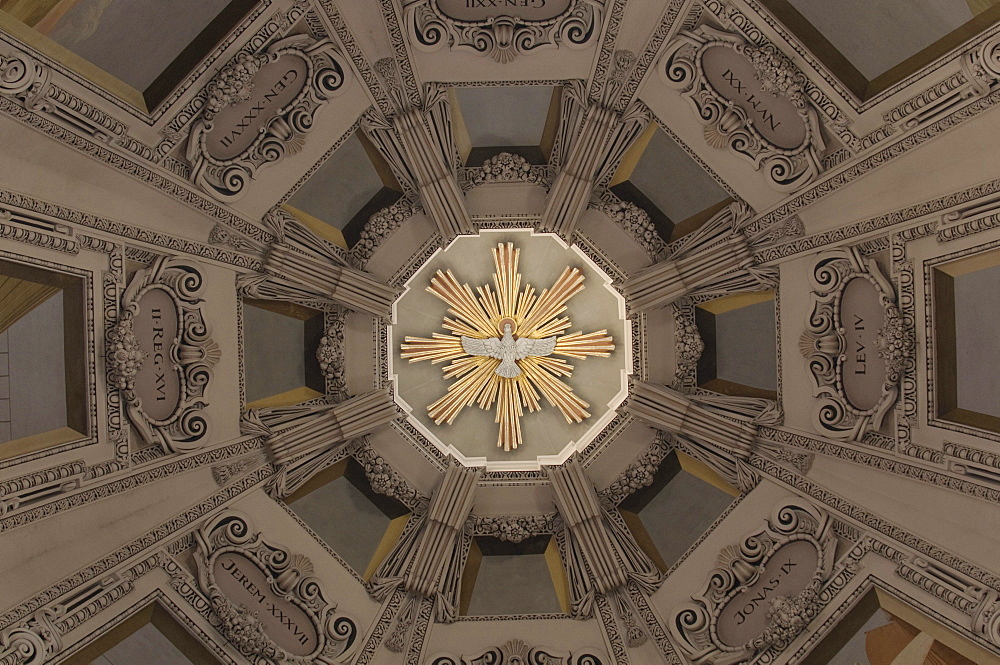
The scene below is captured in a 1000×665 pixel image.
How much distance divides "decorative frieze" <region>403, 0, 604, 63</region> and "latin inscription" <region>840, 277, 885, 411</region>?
15.0 ft

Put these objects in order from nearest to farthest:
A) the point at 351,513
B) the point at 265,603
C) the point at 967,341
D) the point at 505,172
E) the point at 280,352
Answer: the point at 967,341, the point at 265,603, the point at 280,352, the point at 351,513, the point at 505,172

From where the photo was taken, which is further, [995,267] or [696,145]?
[696,145]

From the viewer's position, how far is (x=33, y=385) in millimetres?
8977

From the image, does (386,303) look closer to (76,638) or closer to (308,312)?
(308,312)

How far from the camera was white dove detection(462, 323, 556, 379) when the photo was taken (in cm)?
1337

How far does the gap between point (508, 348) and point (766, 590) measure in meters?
5.18

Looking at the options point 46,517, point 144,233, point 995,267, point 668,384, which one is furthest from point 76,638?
point 995,267

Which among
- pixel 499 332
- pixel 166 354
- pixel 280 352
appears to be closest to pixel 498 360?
pixel 499 332

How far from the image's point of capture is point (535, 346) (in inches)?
531

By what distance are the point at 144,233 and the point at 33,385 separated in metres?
2.14

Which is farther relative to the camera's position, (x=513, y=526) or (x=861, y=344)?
(x=513, y=526)

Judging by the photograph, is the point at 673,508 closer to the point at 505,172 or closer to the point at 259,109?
the point at 505,172

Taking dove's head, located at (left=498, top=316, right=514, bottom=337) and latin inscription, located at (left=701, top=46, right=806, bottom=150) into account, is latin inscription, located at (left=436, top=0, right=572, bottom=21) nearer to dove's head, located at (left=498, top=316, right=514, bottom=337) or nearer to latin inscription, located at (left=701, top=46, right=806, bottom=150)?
latin inscription, located at (left=701, top=46, right=806, bottom=150)

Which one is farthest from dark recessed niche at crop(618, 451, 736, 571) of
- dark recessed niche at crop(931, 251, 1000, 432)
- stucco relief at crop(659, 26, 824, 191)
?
stucco relief at crop(659, 26, 824, 191)
